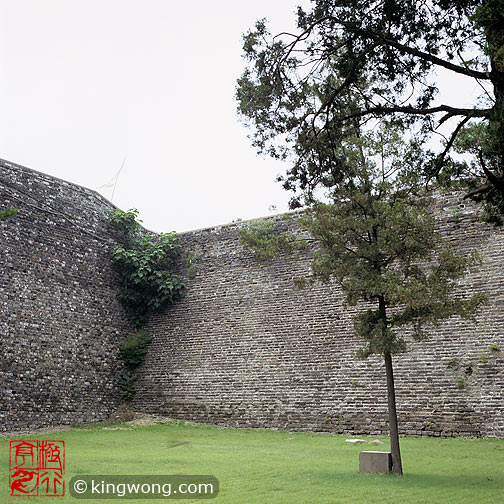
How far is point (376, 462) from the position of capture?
28.5 ft

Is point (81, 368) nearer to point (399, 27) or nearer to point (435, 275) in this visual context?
point (435, 275)

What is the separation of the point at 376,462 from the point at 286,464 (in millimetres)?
1723

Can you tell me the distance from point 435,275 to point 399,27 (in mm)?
3456

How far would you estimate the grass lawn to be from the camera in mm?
7078

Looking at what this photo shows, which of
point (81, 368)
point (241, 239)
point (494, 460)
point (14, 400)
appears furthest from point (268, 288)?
point (494, 460)

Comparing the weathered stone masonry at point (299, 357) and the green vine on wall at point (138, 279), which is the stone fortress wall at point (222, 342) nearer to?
the weathered stone masonry at point (299, 357)

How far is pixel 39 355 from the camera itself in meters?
15.7

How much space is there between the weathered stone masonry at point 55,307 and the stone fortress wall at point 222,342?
0.03 meters

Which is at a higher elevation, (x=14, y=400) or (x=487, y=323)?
(x=487, y=323)

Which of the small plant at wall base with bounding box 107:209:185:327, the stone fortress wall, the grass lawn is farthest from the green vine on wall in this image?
the grass lawn

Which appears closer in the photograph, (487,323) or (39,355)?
(487,323)

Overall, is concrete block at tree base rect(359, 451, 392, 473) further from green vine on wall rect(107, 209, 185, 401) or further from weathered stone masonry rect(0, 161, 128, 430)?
green vine on wall rect(107, 209, 185, 401)

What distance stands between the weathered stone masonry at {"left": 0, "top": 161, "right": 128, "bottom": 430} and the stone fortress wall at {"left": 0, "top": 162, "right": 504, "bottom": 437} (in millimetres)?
35

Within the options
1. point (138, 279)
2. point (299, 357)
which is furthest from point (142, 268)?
point (299, 357)
